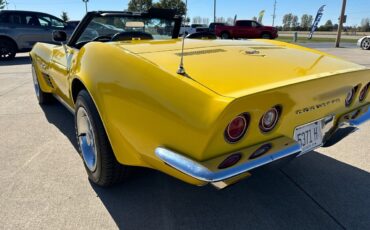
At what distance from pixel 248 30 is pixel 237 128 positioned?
76.3ft

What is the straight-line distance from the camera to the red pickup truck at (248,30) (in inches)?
909

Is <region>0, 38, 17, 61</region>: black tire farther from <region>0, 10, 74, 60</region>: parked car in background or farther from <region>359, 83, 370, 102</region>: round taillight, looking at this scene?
<region>359, 83, 370, 102</region>: round taillight

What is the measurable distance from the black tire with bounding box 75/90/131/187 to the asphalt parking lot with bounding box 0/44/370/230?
0.46 ft

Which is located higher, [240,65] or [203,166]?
[240,65]

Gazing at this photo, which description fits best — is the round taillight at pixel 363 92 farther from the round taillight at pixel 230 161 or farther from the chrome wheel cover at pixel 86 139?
the chrome wheel cover at pixel 86 139

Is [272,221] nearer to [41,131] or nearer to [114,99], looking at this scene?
[114,99]

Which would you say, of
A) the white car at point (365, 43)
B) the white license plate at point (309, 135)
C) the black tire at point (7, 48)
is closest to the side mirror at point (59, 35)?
the white license plate at point (309, 135)

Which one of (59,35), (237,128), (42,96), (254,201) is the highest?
(59,35)

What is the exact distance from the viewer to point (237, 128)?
1.47 meters

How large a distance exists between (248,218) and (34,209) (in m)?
1.42

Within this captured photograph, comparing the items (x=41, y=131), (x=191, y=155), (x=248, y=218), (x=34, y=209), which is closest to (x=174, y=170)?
(x=191, y=155)

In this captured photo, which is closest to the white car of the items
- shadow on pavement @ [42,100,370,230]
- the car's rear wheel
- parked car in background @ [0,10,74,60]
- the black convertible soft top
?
the car's rear wheel

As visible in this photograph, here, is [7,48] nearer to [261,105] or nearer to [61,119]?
[61,119]

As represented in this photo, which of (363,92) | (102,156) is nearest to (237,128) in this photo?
(102,156)
